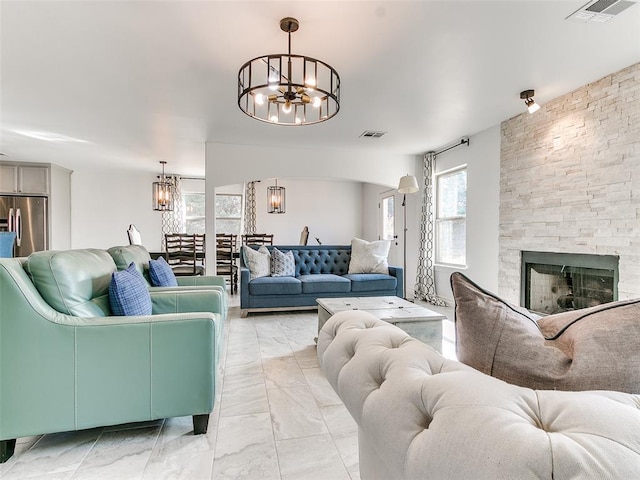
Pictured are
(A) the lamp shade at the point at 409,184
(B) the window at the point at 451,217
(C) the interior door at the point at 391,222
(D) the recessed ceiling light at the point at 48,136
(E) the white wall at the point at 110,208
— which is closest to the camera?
(D) the recessed ceiling light at the point at 48,136

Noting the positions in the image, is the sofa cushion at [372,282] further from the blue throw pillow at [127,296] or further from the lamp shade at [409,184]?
the blue throw pillow at [127,296]

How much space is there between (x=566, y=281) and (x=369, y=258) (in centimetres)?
238

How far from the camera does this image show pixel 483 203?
15.4 feet

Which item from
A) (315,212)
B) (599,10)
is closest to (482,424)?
(599,10)

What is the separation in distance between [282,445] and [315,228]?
6.93 m

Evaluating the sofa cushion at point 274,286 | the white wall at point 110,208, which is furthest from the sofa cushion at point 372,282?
the white wall at point 110,208

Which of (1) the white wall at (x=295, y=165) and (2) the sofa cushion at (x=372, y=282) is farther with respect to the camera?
(1) the white wall at (x=295, y=165)

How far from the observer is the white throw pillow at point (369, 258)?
5.11 metres

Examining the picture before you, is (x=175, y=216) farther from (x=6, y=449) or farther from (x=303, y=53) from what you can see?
(x=6, y=449)

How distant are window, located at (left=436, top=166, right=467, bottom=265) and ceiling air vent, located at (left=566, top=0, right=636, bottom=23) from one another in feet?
9.38

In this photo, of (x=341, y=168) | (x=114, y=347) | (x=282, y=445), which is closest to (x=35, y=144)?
(x=341, y=168)

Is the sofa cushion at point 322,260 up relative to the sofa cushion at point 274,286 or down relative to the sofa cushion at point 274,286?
up

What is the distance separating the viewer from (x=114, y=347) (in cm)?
169

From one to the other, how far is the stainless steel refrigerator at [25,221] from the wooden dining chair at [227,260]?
3.23 m
